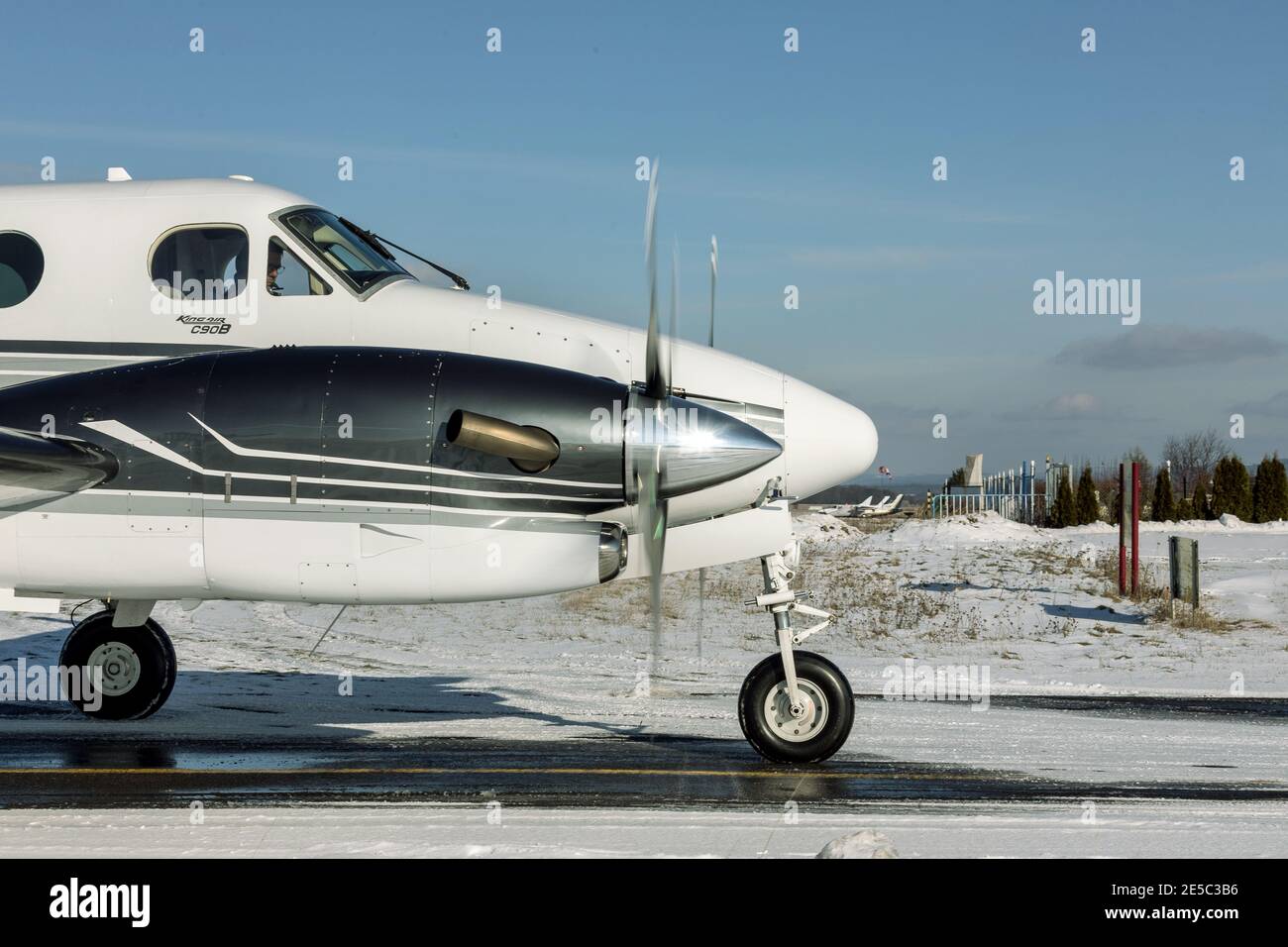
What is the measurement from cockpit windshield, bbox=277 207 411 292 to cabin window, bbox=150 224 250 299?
42 centimetres

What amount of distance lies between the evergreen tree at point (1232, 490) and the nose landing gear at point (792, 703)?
4296cm

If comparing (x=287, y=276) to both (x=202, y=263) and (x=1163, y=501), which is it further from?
(x=1163, y=501)

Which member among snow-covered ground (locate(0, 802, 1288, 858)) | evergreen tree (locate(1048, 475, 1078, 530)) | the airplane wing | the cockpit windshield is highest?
the cockpit windshield

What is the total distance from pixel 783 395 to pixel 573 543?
6.11 feet

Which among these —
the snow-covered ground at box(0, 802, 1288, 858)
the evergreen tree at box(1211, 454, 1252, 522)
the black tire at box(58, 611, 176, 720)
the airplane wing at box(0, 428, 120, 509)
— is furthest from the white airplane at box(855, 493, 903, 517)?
the airplane wing at box(0, 428, 120, 509)

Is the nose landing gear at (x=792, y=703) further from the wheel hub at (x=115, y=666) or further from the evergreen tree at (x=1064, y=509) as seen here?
the evergreen tree at (x=1064, y=509)

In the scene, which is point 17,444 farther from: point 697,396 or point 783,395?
point 783,395

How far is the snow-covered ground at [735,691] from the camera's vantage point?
6.73 meters

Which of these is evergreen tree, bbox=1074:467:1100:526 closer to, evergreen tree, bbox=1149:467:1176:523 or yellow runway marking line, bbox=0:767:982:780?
evergreen tree, bbox=1149:467:1176:523

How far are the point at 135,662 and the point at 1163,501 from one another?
44643mm

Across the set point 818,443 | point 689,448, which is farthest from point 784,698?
point 689,448

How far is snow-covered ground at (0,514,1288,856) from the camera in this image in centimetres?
673

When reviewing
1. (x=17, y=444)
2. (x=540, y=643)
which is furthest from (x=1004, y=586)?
(x=17, y=444)

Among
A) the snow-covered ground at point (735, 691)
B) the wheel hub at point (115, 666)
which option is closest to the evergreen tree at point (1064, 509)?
the snow-covered ground at point (735, 691)
